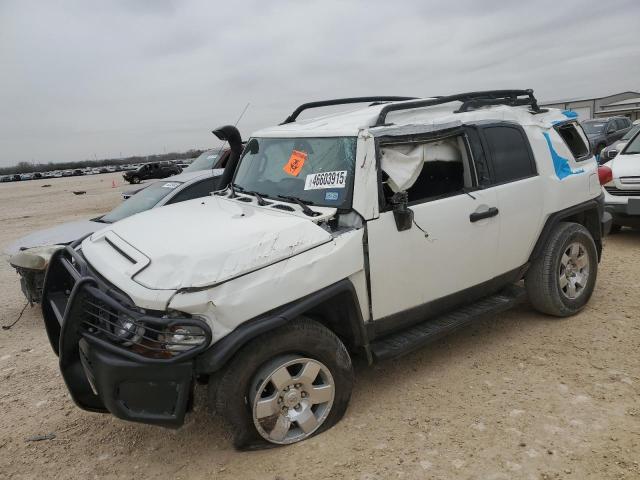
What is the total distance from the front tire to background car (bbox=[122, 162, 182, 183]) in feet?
112

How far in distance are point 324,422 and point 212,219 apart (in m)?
1.52

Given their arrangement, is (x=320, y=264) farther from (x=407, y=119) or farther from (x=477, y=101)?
(x=477, y=101)

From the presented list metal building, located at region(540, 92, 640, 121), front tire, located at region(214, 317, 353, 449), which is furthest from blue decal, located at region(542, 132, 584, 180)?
metal building, located at region(540, 92, 640, 121)

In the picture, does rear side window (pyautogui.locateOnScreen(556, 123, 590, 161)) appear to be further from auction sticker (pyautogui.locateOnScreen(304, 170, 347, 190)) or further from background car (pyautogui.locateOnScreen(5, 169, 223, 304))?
background car (pyautogui.locateOnScreen(5, 169, 223, 304))

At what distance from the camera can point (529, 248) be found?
4.30m

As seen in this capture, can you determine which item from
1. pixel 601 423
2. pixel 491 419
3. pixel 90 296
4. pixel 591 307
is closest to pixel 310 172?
pixel 90 296

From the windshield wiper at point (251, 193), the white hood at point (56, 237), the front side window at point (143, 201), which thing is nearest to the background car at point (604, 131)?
the front side window at point (143, 201)

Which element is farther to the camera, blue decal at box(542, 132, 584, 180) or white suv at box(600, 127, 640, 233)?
white suv at box(600, 127, 640, 233)

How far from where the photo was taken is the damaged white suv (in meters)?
2.67

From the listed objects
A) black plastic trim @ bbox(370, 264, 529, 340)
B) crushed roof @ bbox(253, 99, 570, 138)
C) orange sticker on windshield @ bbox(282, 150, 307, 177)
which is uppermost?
crushed roof @ bbox(253, 99, 570, 138)

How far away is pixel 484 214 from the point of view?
12.5 feet

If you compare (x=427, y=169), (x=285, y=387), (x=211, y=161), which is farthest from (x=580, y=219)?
(x=211, y=161)

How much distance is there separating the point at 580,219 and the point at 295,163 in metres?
2.95

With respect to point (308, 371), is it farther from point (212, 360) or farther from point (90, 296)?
point (90, 296)
